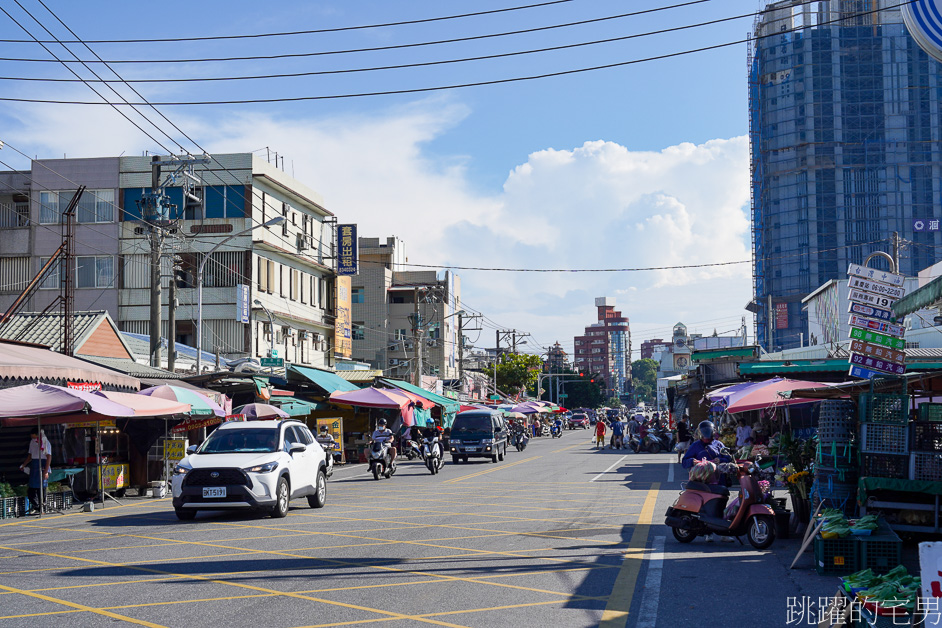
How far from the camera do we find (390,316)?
3314 inches

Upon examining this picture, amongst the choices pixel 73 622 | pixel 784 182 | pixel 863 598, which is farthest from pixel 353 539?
pixel 784 182

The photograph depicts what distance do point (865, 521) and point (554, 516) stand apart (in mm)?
6738

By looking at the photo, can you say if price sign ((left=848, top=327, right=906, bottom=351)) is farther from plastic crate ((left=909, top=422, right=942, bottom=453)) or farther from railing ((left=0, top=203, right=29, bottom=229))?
railing ((left=0, top=203, right=29, bottom=229))

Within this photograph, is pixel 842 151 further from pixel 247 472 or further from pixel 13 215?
pixel 247 472

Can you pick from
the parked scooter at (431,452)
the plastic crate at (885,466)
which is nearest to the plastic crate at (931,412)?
the plastic crate at (885,466)

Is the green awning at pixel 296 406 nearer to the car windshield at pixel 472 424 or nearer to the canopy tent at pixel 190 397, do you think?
the car windshield at pixel 472 424

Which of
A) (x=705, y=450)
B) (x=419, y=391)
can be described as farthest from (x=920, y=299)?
(x=419, y=391)

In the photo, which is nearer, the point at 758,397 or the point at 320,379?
the point at 758,397

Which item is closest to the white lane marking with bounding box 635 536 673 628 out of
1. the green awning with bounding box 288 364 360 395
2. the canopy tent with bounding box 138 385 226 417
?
the canopy tent with bounding box 138 385 226 417

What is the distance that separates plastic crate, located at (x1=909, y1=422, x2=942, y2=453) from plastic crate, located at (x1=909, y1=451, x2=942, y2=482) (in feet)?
1.34

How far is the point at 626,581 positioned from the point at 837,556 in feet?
7.70

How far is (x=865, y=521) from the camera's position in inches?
398

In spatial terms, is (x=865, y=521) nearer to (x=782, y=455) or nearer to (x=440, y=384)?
(x=782, y=455)

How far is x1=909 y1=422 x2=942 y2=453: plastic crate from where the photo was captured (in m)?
11.9
